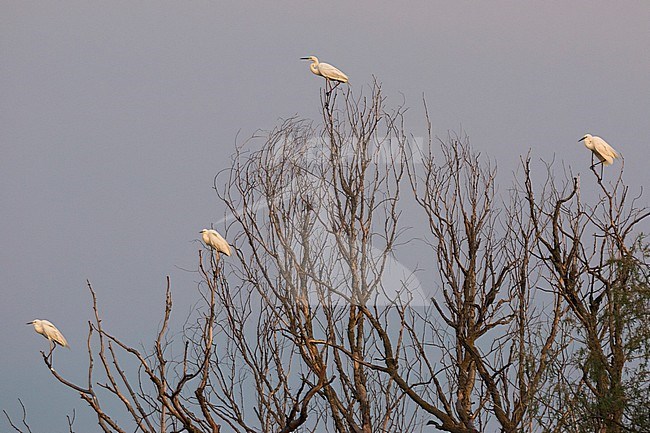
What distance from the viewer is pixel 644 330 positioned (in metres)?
3.33

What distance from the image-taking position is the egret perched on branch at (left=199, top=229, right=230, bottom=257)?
5.20 metres

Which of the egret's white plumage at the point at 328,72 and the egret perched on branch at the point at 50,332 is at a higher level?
the egret's white plumage at the point at 328,72

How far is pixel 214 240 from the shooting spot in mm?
5215

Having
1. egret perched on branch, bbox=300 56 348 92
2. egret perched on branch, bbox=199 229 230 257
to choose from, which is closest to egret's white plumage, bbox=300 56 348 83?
egret perched on branch, bbox=300 56 348 92

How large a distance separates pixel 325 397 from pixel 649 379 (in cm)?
218

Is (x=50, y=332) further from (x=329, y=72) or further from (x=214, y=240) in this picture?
(x=329, y=72)

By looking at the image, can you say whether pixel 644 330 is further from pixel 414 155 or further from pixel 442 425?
pixel 414 155

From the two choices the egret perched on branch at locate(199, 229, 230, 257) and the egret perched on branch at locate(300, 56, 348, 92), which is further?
the egret perched on branch at locate(300, 56, 348, 92)

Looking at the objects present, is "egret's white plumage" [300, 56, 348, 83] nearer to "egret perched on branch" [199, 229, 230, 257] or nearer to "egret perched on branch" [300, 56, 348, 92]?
"egret perched on branch" [300, 56, 348, 92]

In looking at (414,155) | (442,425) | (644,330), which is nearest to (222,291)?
(414,155)

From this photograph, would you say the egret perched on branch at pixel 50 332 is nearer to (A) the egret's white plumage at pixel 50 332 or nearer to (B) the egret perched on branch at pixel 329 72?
(A) the egret's white plumage at pixel 50 332

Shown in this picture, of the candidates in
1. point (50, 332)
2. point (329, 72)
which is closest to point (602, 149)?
point (329, 72)

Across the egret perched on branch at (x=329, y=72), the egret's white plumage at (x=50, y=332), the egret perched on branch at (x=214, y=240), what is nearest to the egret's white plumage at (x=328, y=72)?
the egret perched on branch at (x=329, y=72)

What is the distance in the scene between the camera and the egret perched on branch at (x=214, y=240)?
5203 mm
